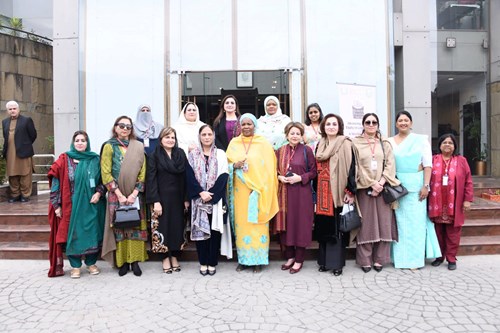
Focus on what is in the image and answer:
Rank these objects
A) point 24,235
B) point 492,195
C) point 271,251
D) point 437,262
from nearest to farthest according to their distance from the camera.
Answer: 1. point 437,262
2. point 271,251
3. point 24,235
4. point 492,195

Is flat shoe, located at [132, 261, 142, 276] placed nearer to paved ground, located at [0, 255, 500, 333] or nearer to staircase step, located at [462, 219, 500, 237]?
paved ground, located at [0, 255, 500, 333]

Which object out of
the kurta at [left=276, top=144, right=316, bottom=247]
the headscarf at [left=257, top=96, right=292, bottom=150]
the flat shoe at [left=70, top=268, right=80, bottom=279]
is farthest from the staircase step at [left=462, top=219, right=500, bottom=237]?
the flat shoe at [left=70, top=268, right=80, bottom=279]

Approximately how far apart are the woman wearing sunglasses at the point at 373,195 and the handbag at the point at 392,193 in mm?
46

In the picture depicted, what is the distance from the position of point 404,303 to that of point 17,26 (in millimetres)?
12697

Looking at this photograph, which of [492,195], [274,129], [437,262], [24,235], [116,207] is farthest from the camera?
[492,195]

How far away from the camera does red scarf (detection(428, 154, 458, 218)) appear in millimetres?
4125

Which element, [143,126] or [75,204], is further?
[143,126]

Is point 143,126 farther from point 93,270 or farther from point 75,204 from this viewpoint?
point 93,270

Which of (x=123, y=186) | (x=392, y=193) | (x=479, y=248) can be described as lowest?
(x=479, y=248)

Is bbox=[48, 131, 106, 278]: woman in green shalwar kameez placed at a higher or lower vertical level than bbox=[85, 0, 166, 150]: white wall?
lower

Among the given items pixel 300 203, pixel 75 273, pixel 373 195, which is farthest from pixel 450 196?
pixel 75 273

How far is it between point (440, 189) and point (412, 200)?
37 centimetres

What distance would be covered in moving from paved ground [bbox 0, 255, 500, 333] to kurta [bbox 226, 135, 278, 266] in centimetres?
31

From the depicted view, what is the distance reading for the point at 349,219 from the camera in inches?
155
